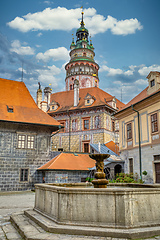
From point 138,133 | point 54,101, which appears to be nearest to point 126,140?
point 138,133

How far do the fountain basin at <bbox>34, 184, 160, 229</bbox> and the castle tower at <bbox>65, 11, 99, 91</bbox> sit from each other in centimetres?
3951

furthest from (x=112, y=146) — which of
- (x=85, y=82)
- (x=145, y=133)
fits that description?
(x=85, y=82)

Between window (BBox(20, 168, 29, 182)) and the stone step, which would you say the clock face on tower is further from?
the stone step

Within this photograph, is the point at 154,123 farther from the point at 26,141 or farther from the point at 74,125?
the point at 74,125

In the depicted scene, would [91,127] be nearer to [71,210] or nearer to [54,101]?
[54,101]

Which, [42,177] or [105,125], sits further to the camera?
[105,125]

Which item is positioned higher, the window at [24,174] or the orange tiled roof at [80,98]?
the orange tiled roof at [80,98]

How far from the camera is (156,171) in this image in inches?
696

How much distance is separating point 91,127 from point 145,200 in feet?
90.8

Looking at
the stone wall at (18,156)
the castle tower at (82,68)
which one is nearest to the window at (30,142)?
the stone wall at (18,156)

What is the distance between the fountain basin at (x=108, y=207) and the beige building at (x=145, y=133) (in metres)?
12.0

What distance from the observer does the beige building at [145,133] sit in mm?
17781

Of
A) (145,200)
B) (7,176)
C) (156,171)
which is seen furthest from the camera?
(7,176)

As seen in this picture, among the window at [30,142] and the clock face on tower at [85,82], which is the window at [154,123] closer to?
the window at [30,142]
